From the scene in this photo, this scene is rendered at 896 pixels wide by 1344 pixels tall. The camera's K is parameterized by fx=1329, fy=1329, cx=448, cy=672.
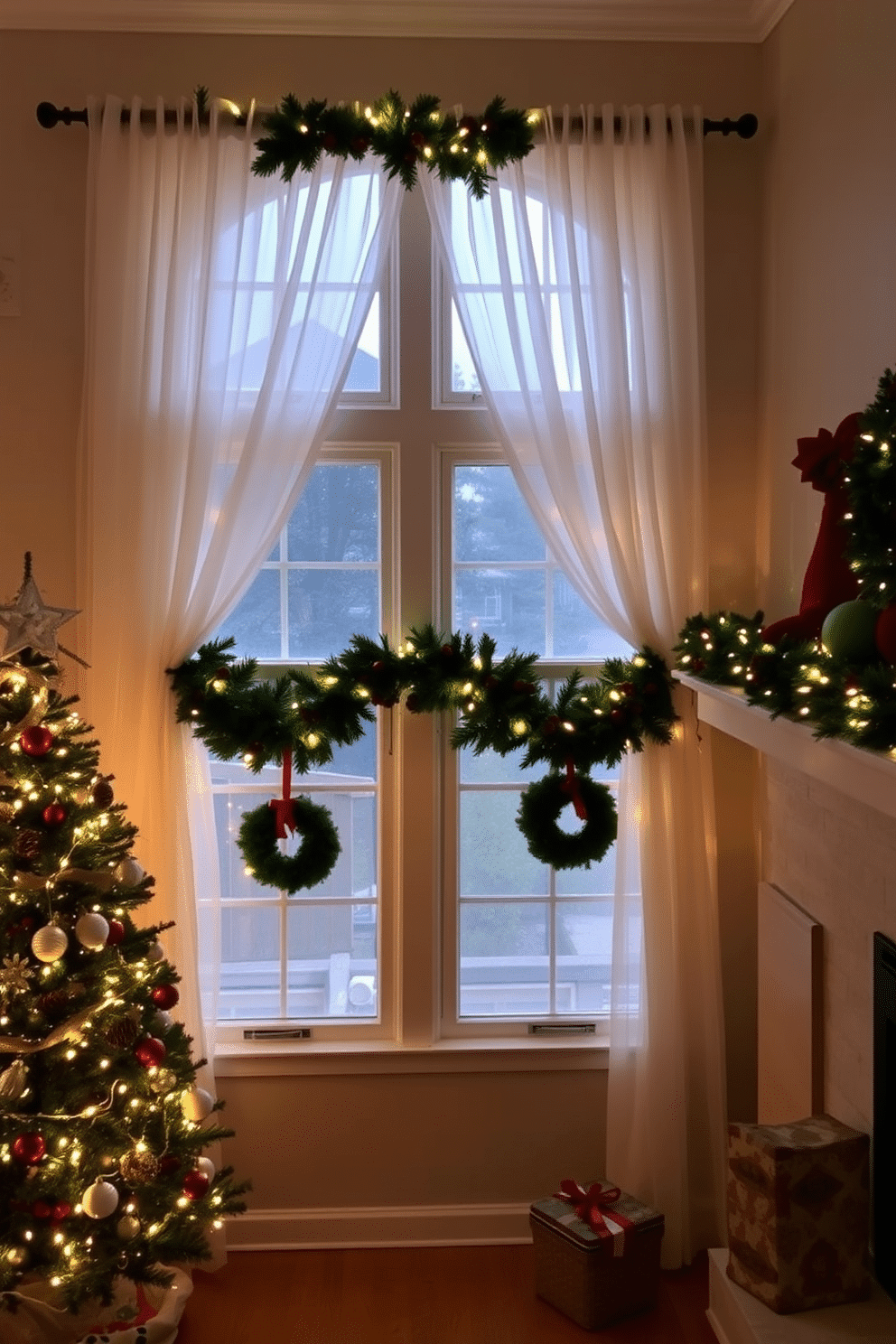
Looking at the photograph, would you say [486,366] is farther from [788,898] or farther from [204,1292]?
[204,1292]

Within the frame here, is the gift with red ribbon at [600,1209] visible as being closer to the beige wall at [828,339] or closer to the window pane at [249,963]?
the beige wall at [828,339]

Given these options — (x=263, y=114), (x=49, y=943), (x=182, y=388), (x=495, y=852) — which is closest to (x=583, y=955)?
(x=495, y=852)

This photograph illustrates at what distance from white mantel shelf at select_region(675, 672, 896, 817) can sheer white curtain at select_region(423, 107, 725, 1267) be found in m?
0.50

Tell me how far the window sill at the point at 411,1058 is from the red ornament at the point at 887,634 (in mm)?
2070

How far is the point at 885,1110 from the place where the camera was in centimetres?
270

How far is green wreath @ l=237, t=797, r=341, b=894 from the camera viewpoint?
362cm

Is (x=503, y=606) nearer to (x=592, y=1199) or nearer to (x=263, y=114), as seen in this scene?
(x=263, y=114)

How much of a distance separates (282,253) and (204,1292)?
2.79 m

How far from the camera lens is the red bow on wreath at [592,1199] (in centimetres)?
339

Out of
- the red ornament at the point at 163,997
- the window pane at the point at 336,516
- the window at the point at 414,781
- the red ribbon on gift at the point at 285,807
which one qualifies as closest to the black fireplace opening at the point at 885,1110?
the window at the point at 414,781

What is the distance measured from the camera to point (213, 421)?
360 centimetres

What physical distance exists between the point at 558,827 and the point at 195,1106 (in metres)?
1.26

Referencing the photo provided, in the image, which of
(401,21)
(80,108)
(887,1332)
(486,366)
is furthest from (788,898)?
(80,108)

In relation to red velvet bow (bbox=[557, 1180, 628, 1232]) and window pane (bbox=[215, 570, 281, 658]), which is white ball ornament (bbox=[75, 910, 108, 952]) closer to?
window pane (bbox=[215, 570, 281, 658])
